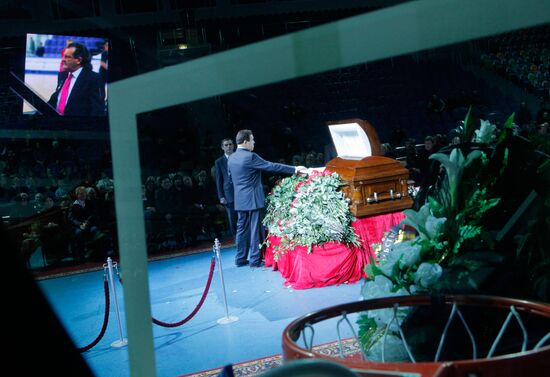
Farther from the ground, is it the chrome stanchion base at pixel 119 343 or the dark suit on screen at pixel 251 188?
the dark suit on screen at pixel 251 188

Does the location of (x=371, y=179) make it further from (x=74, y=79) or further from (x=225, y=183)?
(x=74, y=79)

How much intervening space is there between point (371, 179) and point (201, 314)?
188 centimetres

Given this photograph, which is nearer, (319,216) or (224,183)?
(319,216)

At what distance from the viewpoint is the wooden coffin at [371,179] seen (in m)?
4.84

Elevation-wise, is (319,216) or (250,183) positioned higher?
(250,183)

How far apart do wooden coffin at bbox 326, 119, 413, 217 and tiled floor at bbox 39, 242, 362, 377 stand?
734mm

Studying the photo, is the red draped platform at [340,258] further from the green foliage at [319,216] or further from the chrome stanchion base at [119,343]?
the chrome stanchion base at [119,343]

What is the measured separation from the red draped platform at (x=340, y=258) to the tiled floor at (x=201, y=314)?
0.10 m

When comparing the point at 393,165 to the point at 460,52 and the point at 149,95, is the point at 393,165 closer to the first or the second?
the point at 149,95

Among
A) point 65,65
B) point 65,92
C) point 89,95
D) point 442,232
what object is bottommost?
point 442,232

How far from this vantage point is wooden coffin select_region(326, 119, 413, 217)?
4844mm

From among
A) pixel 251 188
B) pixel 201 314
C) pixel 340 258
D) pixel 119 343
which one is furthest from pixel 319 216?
pixel 119 343

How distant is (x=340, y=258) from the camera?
5.04m

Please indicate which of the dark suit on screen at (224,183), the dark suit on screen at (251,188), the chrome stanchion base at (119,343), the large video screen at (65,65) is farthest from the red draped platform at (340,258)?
the large video screen at (65,65)
